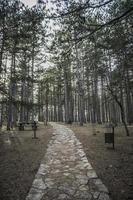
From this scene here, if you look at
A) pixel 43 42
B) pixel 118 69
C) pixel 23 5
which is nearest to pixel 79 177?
pixel 43 42

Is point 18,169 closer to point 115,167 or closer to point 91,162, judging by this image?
point 91,162

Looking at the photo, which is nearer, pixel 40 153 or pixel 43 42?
pixel 43 42

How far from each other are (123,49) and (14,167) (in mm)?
8158

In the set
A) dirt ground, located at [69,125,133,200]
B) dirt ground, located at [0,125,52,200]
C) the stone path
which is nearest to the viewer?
the stone path

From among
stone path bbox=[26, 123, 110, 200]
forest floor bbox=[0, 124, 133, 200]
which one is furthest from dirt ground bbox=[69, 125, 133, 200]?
stone path bbox=[26, 123, 110, 200]

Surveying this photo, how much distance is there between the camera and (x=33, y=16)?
6.46 metres

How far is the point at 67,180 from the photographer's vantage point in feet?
19.1

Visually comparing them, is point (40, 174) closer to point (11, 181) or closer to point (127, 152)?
point (11, 181)

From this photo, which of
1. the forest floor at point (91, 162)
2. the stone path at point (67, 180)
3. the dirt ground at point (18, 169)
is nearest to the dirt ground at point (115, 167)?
the forest floor at point (91, 162)

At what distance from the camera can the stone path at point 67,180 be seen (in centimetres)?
482

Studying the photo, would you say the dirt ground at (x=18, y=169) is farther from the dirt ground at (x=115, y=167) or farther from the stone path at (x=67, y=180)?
the dirt ground at (x=115, y=167)

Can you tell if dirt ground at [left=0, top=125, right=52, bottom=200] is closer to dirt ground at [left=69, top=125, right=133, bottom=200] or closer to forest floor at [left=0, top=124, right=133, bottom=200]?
forest floor at [left=0, top=124, right=133, bottom=200]

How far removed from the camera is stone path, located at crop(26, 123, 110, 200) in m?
4.82

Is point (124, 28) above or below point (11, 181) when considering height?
above
